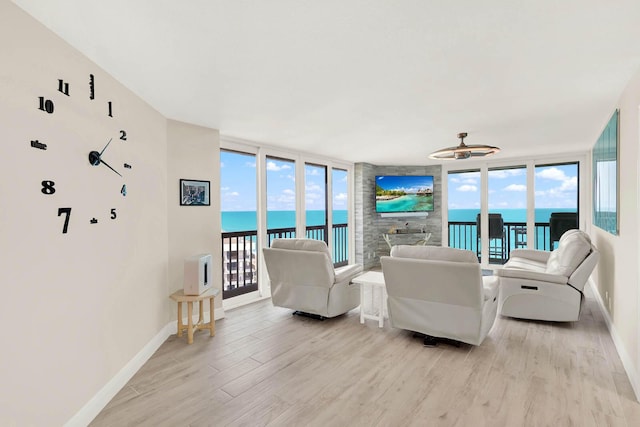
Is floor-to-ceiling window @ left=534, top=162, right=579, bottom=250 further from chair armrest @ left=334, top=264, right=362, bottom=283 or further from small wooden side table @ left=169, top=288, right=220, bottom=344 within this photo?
small wooden side table @ left=169, top=288, right=220, bottom=344

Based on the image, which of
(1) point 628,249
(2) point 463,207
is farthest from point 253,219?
(2) point 463,207

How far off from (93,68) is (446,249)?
3.15 m

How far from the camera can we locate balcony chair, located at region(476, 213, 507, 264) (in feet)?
21.8

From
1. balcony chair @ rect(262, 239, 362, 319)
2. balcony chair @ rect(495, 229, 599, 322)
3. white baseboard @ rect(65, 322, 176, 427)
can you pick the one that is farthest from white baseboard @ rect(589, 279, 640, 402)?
Answer: white baseboard @ rect(65, 322, 176, 427)

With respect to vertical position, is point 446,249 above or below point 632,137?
below

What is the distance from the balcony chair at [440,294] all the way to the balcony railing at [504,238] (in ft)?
13.5

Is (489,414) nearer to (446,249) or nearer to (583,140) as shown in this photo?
(446,249)

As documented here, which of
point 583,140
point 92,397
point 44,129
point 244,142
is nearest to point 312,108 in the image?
point 244,142

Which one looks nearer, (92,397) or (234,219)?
(92,397)

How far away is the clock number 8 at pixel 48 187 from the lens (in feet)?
5.73

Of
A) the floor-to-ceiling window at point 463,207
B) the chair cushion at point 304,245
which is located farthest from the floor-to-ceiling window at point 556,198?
the chair cushion at point 304,245

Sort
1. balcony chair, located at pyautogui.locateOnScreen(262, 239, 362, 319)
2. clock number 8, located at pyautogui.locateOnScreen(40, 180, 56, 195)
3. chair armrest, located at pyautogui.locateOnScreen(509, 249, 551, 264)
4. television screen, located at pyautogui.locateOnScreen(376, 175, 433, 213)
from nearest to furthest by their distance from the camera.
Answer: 1. clock number 8, located at pyautogui.locateOnScreen(40, 180, 56, 195)
2. balcony chair, located at pyautogui.locateOnScreen(262, 239, 362, 319)
3. chair armrest, located at pyautogui.locateOnScreen(509, 249, 551, 264)
4. television screen, located at pyautogui.locateOnScreen(376, 175, 433, 213)

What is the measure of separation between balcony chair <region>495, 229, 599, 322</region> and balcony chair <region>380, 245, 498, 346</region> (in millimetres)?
632

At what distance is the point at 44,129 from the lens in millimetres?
1763
